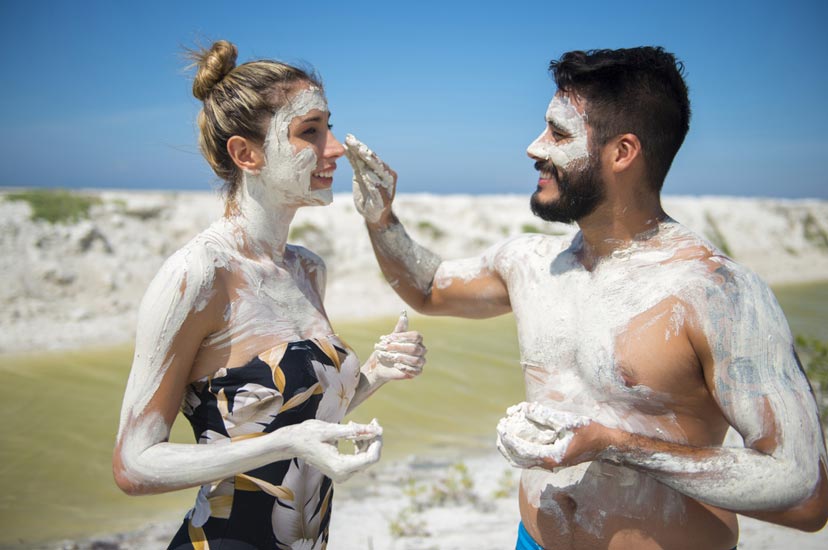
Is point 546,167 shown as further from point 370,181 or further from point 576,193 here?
point 370,181

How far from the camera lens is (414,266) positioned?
2.90m

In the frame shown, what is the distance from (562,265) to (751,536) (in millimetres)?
3163

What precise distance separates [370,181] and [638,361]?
1263 millimetres

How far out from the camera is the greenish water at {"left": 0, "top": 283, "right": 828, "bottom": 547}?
487 cm

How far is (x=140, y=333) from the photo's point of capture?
187 centimetres

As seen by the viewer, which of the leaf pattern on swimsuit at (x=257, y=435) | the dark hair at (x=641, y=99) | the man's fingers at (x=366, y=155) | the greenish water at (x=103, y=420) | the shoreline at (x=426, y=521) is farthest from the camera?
the greenish water at (x=103, y=420)

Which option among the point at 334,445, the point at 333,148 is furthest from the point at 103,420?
the point at 334,445

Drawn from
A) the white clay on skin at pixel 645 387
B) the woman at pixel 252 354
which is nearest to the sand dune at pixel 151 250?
the woman at pixel 252 354

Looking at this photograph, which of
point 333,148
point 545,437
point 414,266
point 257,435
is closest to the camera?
point 545,437

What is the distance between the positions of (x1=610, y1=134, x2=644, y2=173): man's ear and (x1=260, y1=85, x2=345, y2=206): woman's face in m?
0.94

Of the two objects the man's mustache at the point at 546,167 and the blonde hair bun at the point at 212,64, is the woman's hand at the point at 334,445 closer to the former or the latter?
the man's mustache at the point at 546,167

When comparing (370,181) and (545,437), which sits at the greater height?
(370,181)

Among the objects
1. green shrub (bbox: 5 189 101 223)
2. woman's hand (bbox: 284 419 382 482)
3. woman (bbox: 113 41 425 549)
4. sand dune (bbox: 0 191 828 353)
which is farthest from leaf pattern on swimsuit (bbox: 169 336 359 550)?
green shrub (bbox: 5 189 101 223)

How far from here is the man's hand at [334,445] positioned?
1.74 m
